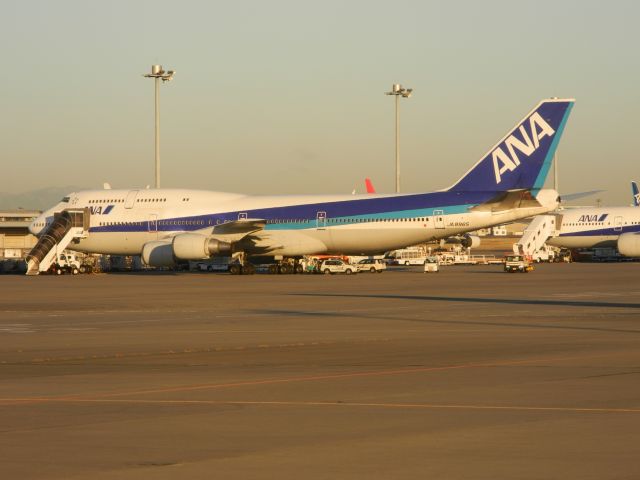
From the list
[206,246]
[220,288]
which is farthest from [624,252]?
[220,288]

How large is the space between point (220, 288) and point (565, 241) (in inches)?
2409

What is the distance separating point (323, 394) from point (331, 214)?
54.6 meters

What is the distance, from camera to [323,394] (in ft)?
53.5

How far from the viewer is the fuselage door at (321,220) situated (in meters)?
70.9

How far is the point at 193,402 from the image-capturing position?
15578 mm

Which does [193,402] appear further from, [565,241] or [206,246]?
[565,241]

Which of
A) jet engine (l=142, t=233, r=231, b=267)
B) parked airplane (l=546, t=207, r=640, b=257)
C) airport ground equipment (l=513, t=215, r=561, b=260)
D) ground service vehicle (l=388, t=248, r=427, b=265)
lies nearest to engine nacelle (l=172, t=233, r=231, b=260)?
jet engine (l=142, t=233, r=231, b=267)

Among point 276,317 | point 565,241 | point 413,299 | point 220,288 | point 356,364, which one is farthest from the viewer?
point 565,241

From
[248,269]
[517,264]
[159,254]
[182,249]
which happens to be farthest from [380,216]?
[159,254]

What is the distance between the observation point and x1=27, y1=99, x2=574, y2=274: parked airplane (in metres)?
69.2

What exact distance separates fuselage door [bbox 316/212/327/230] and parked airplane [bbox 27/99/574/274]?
2.4 inches

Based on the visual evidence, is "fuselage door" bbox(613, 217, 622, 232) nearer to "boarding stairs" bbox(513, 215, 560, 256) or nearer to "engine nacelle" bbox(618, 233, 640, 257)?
"boarding stairs" bbox(513, 215, 560, 256)

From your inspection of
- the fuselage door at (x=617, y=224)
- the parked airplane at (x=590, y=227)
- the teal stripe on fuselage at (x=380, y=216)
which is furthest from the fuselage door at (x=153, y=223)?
the fuselage door at (x=617, y=224)

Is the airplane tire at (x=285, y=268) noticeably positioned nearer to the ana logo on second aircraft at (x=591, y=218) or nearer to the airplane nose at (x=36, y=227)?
the airplane nose at (x=36, y=227)
